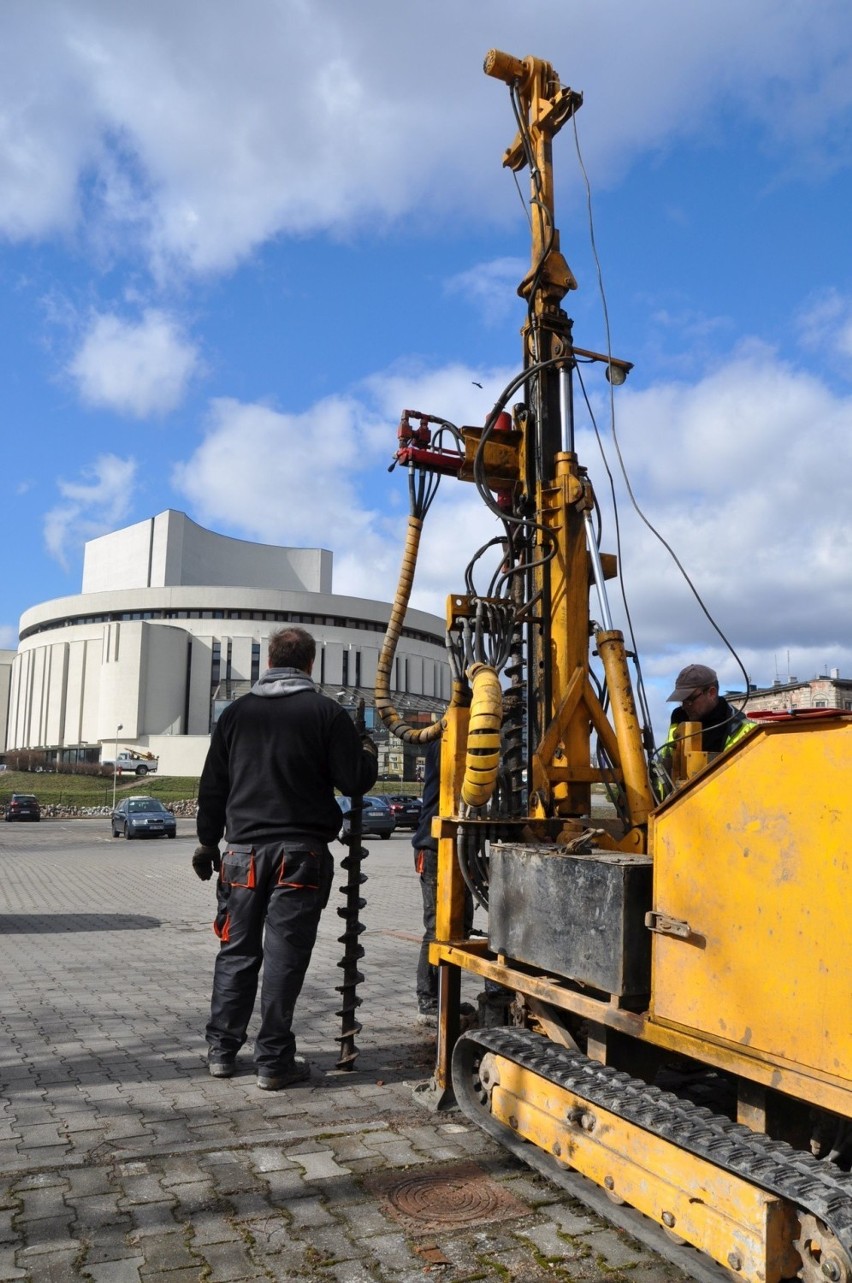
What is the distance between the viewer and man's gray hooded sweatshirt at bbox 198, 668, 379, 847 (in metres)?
4.81

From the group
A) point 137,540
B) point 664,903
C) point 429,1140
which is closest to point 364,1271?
point 429,1140

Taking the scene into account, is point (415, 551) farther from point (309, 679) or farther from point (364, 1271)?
point (364, 1271)

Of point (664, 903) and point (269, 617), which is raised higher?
point (269, 617)

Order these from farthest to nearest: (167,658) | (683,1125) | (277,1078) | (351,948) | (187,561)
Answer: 1. (187,561)
2. (167,658)
3. (351,948)
4. (277,1078)
5. (683,1125)

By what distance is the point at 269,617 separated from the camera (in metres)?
87.6

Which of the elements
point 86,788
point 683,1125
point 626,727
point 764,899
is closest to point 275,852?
point 626,727

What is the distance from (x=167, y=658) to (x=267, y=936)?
267 feet

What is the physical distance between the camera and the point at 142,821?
32250 mm

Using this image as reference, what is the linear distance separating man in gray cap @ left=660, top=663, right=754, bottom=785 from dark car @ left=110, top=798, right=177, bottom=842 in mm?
29284

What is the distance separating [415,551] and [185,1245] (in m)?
3.73

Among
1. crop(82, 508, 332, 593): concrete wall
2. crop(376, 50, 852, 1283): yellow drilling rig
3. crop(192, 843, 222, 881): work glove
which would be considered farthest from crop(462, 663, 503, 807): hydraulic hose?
crop(82, 508, 332, 593): concrete wall

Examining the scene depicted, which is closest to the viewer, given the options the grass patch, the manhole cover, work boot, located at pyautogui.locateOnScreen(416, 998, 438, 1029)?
the manhole cover

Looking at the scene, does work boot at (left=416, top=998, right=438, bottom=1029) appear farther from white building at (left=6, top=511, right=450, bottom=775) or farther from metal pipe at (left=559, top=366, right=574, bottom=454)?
white building at (left=6, top=511, right=450, bottom=775)

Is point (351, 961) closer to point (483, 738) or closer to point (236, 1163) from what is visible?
point (236, 1163)
